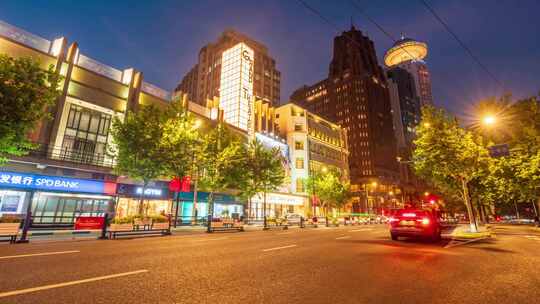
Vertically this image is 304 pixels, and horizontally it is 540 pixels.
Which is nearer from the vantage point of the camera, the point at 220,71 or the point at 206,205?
the point at 206,205

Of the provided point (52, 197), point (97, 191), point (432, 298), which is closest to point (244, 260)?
point (432, 298)

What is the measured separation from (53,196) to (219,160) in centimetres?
1609

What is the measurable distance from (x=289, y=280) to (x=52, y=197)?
2903cm

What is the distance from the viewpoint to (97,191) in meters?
25.7

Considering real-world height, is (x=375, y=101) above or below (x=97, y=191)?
above

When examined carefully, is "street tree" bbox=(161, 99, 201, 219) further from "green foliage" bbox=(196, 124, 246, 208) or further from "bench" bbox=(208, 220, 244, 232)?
Result: "bench" bbox=(208, 220, 244, 232)

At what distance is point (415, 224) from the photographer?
13070mm

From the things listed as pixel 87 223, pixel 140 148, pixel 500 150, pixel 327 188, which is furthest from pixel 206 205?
pixel 500 150

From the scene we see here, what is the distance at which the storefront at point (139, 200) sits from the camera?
28319 mm

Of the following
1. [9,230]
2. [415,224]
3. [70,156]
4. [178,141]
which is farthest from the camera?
[70,156]

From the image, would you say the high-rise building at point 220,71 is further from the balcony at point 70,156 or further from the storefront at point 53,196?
the storefront at point 53,196

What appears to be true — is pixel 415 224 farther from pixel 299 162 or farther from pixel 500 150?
pixel 299 162

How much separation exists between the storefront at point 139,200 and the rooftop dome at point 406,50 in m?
41.4

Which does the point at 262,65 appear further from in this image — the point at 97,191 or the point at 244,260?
the point at 244,260
